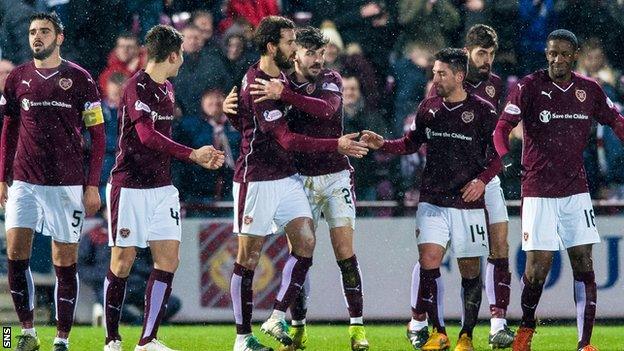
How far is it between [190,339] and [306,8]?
14.6 ft

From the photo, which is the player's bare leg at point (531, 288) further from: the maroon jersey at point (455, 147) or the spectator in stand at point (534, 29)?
the spectator in stand at point (534, 29)

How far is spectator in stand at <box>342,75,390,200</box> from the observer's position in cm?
1316

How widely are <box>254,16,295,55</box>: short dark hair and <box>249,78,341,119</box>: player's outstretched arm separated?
0.91 feet

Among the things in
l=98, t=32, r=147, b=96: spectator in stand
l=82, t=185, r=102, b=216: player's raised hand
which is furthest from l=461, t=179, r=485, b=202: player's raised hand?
l=98, t=32, r=147, b=96: spectator in stand

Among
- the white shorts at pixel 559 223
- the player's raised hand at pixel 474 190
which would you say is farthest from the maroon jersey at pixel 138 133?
the white shorts at pixel 559 223

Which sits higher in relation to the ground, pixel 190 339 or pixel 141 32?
pixel 141 32

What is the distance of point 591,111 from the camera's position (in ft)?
30.2

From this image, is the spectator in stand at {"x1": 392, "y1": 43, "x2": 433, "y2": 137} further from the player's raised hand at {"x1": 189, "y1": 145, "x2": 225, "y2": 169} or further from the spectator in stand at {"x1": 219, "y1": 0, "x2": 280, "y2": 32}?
the player's raised hand at {"x1": 189, "y1": 145, "x2": 225, "y2": 169}

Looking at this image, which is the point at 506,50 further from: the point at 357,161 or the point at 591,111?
the point at 591,111

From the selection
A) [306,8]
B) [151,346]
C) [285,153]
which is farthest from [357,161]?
[151,346]

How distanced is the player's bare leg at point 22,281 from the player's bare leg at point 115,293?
0.63m

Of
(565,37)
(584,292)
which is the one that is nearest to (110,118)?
(565,37)

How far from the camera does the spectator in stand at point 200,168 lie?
13.0 meters

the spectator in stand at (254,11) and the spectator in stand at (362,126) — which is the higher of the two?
the spectator in stand at (254,11)
